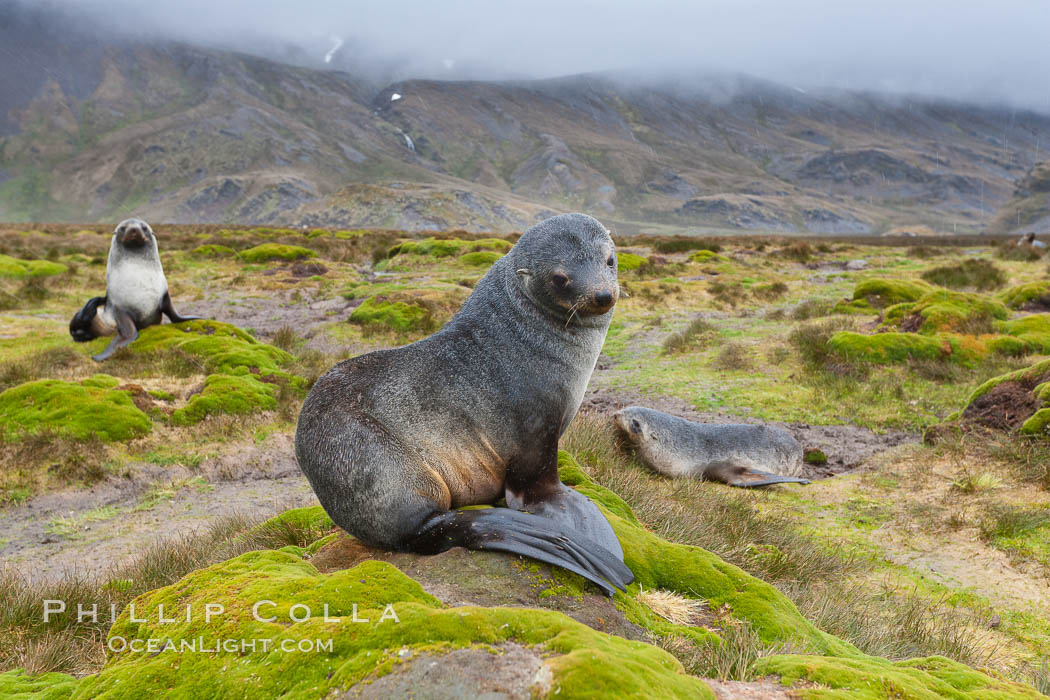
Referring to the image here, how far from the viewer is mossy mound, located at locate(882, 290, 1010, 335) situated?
1370 cm

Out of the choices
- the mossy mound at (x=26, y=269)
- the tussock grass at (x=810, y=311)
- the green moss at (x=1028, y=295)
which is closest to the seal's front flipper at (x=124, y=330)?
the mossy mound at (x=26, y=269)

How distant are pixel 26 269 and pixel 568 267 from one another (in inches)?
980

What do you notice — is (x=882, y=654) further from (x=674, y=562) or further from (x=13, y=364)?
(x=13, y=364)

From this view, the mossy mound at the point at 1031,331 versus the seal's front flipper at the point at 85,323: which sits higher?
the mossy mound at the point at 1031,331

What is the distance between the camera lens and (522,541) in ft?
11.2

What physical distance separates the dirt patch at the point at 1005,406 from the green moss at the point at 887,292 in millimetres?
9169

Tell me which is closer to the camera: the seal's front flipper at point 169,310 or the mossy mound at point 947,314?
the seal's front flipper at point 169,310

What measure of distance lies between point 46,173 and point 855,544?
9155 inches

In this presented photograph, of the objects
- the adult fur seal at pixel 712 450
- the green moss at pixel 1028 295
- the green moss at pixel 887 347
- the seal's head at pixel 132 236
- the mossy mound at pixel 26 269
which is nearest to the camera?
the adult fur seal at pixel 712 450

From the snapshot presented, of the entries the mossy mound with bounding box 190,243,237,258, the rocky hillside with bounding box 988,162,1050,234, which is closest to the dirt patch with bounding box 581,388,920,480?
the mossy mound with bounding box 190,243,237,258

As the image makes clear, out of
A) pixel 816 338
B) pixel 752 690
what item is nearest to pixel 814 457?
pixel 816 338

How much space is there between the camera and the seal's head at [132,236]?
1182 centimetres

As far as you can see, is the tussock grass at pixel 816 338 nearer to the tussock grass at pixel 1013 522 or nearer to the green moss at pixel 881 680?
the tussock grass at pixel 1013 522

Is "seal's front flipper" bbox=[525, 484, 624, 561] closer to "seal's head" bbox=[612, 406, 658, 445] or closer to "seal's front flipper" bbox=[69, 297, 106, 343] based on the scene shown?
"seal's head" bbox=[612, 406, 658, 445]
